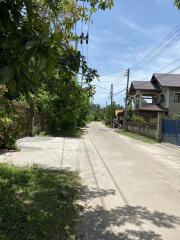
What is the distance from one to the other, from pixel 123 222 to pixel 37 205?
1624 millimetres

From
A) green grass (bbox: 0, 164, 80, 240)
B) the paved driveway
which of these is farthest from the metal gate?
green grass (bbox: 0, 164, 80, 240)

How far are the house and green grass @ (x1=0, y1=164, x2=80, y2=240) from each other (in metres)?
38.1

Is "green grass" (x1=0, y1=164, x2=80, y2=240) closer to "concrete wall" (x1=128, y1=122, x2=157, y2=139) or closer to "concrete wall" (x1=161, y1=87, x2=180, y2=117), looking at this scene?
"concrete wall" (x1=128, y1=122, x2=157, y2=139)

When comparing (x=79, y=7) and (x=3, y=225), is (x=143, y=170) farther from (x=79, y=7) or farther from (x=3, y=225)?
(x=3, y=225)

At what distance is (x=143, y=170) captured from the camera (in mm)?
12477

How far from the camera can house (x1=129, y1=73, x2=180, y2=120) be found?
154 ft

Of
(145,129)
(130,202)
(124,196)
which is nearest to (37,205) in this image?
(130,202)

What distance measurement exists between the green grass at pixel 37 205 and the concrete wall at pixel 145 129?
21993 mm

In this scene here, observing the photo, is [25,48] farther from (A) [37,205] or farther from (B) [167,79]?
(B) [167,79]

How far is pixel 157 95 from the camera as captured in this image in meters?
51.3

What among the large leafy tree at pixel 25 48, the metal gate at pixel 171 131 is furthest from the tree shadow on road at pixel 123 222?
the metal gate at pixel 171 131

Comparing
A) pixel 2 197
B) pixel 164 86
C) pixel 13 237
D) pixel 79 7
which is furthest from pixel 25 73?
pixel 164 86

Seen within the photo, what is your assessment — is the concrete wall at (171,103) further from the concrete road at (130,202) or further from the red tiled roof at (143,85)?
the concrete road at (130,202)

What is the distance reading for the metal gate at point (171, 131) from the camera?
2480cm
